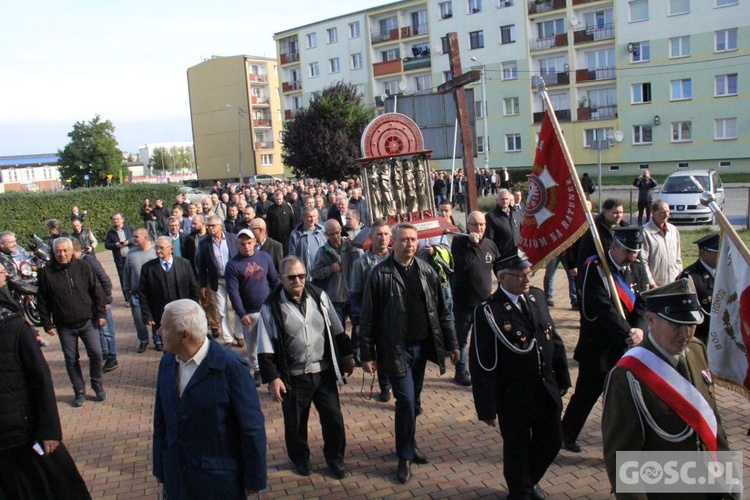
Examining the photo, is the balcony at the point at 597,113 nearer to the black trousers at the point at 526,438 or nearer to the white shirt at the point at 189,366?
the black trousers at the point at 526,438

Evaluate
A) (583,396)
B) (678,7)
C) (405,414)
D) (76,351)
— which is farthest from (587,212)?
(678,7)

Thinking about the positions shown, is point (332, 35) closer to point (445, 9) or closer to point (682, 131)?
point (445, 9)

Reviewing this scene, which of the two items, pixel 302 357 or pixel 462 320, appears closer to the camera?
pixel 302 357

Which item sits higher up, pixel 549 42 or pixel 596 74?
pixel 549 42

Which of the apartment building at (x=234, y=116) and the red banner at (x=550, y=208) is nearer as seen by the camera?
the red banner at (x=550, y=208)

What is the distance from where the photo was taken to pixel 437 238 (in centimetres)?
913

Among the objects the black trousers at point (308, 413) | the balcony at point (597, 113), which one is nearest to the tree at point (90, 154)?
the balcony at point (597, 113)

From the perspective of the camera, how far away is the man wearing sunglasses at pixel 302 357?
5.29 meters

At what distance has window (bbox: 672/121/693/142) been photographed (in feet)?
139

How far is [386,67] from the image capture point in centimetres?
5503

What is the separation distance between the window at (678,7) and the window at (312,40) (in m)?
31.3

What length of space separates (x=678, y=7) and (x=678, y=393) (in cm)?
4527

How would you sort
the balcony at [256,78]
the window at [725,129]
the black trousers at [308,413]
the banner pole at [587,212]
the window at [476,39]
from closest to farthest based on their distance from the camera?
1. the banner pole at [587,212]
2. the black trousers at [308,413]
3. the window at [725,129]
4. the window at [476,39]
5. the balcony at [256,78]

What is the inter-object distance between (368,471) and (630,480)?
3.04 meters
